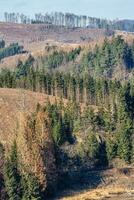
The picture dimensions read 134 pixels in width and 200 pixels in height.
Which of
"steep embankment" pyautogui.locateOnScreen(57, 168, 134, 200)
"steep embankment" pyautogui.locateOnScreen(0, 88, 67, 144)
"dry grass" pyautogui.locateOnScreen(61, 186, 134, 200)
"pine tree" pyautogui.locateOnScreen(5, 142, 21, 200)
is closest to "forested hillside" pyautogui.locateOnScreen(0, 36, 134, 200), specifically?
"pine tree" pyautogui.locateOnScreen(5, 142, 21, 200)

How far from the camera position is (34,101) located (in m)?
162

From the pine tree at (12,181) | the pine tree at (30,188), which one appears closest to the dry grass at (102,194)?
the pine tree at (30,188)

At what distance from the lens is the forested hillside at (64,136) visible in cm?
10362

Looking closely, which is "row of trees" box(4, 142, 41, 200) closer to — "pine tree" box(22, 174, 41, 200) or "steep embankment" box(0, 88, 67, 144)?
"pine tree" box(22, 174, 41, 200)

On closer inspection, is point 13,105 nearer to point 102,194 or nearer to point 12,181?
point 102,194

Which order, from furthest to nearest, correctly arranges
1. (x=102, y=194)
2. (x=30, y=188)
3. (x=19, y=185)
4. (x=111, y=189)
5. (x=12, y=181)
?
(x=111, y=189), (x=102, y=194), (x=19, y=185), (x=30, y=188), (x=12, y=181)

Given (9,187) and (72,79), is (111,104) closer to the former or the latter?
(72,79)

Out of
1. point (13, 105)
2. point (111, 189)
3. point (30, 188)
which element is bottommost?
point (111, 189)

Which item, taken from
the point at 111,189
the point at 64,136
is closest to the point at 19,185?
the point at 111,189

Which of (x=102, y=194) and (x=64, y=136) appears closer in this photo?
(x=102, y=194)

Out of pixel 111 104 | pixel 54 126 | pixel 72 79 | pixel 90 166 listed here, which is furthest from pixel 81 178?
pixel 72 79

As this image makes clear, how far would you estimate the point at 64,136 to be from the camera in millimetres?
140625

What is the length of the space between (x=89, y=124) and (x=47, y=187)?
41322 millimetres

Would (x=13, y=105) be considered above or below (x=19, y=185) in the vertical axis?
above
